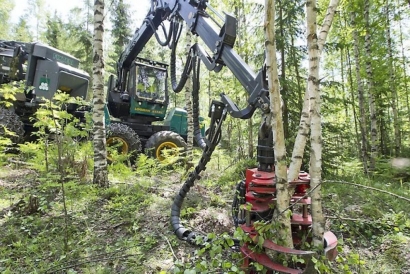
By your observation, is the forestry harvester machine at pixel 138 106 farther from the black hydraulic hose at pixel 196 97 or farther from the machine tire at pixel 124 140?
the black hydraulic hose at pixel 196 97

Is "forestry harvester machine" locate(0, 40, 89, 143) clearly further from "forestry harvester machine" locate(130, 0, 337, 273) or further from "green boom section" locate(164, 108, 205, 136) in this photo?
"forestry harvester machine" locate(130, 0, 337, 273)

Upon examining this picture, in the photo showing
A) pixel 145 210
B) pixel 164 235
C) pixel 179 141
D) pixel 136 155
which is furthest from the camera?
pixel 179 141

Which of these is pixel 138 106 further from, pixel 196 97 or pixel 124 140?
pixel 196 97

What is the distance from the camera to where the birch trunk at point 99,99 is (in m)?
4.94

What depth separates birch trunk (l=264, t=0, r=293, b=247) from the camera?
224cm

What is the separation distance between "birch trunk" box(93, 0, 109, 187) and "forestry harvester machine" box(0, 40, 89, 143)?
8.68 feet

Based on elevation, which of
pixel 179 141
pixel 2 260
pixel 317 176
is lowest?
pixel 2 260

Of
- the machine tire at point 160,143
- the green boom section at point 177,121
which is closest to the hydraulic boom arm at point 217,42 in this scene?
the machine tire at point 160,143

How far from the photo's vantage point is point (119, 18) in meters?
17.3

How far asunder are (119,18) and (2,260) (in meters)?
16.9

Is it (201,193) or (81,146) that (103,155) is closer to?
(81,146)

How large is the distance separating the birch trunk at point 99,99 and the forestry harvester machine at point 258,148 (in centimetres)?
125

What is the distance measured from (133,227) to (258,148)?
76.7 inches

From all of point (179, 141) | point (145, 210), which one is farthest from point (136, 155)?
point (145, 210)
